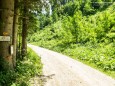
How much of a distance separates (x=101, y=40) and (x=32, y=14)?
17859 millimetres

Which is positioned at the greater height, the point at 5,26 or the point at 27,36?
the point at 5,26

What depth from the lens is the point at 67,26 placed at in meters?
37.4

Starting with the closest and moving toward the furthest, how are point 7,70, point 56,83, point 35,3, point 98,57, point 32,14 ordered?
1. point 7,70
2. point 56,83
3. point 35,3
4. point 32,14
5. point 98,57

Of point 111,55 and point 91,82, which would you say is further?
point 111,55

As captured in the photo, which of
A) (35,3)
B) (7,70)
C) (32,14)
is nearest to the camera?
(7,70)

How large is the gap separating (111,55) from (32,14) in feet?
32.6

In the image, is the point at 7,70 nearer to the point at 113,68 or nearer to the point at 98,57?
the point at 113,68

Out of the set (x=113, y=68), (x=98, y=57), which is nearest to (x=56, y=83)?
(x=113, y=68)

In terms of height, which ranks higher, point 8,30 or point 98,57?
point 8,30

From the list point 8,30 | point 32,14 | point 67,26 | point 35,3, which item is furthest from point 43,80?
point 67,26

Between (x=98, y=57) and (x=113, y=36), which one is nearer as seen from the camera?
(x=98, y=57)

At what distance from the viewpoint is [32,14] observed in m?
15.7

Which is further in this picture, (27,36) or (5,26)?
(27,36)

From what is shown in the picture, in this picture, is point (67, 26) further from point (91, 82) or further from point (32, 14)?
point (91, 82)
